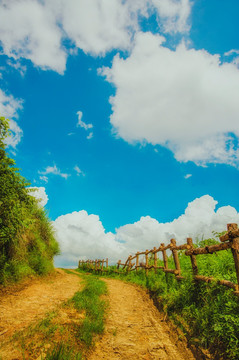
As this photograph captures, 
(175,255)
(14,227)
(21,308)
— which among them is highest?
(14,227)

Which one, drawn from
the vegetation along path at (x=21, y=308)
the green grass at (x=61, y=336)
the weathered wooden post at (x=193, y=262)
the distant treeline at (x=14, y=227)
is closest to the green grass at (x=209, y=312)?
the weathered wooden post at (x=193, y=262)

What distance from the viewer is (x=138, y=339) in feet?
15.3

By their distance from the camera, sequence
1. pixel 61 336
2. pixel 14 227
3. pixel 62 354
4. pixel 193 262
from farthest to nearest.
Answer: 1. pixel 14 227
2. pixel 193 262
3. pixel 61 336
4. pixel 62 354

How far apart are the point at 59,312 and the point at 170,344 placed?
3161 millimetres

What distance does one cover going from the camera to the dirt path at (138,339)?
3975mm

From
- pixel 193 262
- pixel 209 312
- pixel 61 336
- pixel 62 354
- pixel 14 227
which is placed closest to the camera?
pixel 62 354

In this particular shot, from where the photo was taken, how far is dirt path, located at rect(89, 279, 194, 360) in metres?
3.97

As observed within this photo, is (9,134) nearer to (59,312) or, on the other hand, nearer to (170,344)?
(59,312)

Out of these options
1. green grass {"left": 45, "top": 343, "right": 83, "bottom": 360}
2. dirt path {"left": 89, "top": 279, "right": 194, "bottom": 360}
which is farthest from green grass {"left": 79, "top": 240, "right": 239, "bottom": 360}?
green grass {"left": 45, "top": 343, "right": 83, "bottom": 360}

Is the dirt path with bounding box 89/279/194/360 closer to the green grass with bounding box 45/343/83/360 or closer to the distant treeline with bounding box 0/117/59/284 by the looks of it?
the green grass with bounding box 45/343/83/360

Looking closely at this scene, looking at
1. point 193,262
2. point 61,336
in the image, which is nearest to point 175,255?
point 193,262

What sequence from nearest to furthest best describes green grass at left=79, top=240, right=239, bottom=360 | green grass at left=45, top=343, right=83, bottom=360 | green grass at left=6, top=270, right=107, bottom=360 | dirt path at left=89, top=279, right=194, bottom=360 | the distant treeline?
green grass at left=45, top=343, right=83, bottom=360 → green grass at left=6, top=270, right=107, bottom=360 → green grass at left=79, top=240, right=239, bottom=360 → dirt path at left=89, top=279, right=194, bottom=360 → the distant treeline

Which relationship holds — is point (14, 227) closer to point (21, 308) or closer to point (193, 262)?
point (21, 308)

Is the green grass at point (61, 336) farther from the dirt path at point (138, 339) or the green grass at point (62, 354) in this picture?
the dirt path at point (138, 339)
